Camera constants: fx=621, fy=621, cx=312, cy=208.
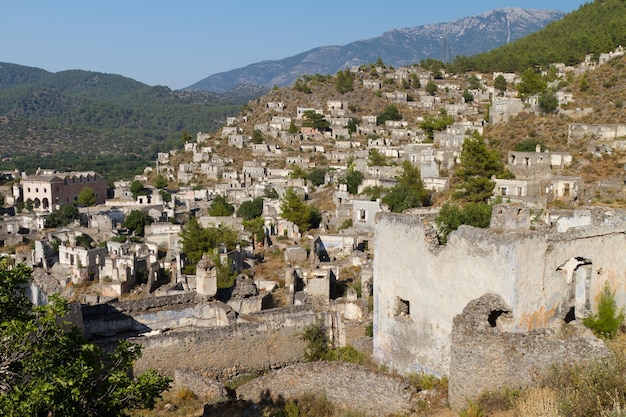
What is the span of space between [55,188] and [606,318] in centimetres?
6126

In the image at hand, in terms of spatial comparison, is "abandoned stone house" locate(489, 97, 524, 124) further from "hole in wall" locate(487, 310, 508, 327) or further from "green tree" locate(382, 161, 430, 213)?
"hole in wall" locate(487, 310, 508, 327)

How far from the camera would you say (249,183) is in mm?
59969

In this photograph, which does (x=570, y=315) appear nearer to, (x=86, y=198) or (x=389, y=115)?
(x=86, y=198)

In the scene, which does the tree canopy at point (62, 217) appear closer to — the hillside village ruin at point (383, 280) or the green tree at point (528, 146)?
the hillside village ruin at point (383, 280)

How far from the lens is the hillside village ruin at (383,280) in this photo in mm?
9461

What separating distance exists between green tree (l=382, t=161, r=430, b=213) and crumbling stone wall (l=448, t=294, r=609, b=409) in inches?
838

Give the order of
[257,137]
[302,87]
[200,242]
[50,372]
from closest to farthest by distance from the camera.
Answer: [50,372]
[200,242]
[257,137]
[302,87]

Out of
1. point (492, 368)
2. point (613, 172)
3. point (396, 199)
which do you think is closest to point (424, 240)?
point (492, 368)

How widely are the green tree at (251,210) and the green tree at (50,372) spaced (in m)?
32.7

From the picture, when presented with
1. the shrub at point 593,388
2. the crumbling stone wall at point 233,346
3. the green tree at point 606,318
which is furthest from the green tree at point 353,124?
the shrub at point 593,388

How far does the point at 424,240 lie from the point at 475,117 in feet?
188

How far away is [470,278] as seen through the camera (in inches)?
393

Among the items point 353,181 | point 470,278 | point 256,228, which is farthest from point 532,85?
point 470,278

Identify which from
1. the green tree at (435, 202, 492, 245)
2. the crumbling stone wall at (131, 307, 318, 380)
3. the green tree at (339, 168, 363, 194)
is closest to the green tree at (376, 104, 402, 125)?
the green tree at (339, 168, 363, 194)
